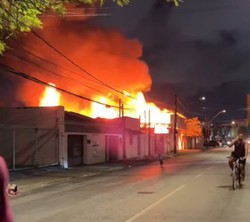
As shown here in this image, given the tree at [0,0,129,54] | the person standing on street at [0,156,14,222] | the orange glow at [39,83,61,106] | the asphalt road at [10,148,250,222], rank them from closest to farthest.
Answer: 1. the person standing on street at [0,156,14,222]
2. the tree at [0,0,129,54]
3. the asphalt road at [10,148,250,222]
4. the orange glow at [39,83,61,106]

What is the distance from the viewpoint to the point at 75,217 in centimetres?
1078

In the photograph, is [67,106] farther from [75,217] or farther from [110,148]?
[75,217]

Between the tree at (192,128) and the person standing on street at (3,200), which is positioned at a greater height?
the tree at (192,128)

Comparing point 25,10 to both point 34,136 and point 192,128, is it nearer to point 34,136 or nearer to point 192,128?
point 34,136

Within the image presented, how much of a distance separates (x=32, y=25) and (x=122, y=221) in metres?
4.34

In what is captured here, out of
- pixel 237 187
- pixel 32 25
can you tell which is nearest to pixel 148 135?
pixel 237 187

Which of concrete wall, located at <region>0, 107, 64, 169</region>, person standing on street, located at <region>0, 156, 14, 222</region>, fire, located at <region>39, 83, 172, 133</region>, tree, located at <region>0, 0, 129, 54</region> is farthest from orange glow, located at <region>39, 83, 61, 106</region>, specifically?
person standing on street, located at <region>0, 156, 14, 222</region>

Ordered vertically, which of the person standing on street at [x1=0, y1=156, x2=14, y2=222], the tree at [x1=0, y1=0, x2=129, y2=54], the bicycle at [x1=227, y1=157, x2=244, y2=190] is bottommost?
the bicycle at [x1=227, y1=157, x2=244, y2=190]

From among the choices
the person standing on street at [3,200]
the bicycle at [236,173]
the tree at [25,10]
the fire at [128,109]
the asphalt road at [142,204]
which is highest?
the fire at [128,109]

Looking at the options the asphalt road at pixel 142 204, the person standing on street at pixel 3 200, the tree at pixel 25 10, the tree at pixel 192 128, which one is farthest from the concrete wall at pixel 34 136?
the tree at pixel 192 128

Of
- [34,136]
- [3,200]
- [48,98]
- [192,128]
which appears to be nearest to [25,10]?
[3,200]

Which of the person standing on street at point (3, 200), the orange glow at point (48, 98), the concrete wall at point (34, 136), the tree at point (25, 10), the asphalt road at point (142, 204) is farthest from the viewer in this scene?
the orange glow at point (48, 98)

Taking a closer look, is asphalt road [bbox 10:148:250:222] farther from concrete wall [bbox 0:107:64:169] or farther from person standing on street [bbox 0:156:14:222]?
concrete wall [bbox 0:107:64:169]

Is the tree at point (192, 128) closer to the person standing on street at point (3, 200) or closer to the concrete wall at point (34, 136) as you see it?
the concrete wall at point (34, 136)
